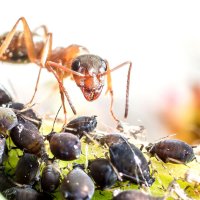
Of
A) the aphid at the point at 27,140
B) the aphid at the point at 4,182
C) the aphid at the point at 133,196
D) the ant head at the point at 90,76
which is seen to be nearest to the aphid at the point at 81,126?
the aphid at the point at 27,140

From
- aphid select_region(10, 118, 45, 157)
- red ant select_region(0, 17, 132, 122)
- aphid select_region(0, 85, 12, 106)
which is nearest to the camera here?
aphid select_region(10, 118, 45, 157)

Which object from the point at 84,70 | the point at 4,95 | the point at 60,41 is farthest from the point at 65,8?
the point at 4,95

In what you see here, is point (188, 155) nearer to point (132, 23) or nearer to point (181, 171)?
point (181, 171)

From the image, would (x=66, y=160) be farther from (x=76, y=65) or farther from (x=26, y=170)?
(x=76, y=65)

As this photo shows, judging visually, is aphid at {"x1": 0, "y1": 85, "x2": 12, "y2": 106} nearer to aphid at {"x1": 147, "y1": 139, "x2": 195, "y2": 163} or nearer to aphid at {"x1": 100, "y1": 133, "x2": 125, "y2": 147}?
aphid at {"x1": 100, "y1": 133, "x2": 125, "y2": 147}

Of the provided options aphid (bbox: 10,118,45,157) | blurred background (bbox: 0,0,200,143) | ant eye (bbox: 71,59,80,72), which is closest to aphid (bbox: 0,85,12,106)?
aphid (bbox: 10,118,45,157)

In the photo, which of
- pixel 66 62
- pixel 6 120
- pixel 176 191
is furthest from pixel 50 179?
pixel 66 62
